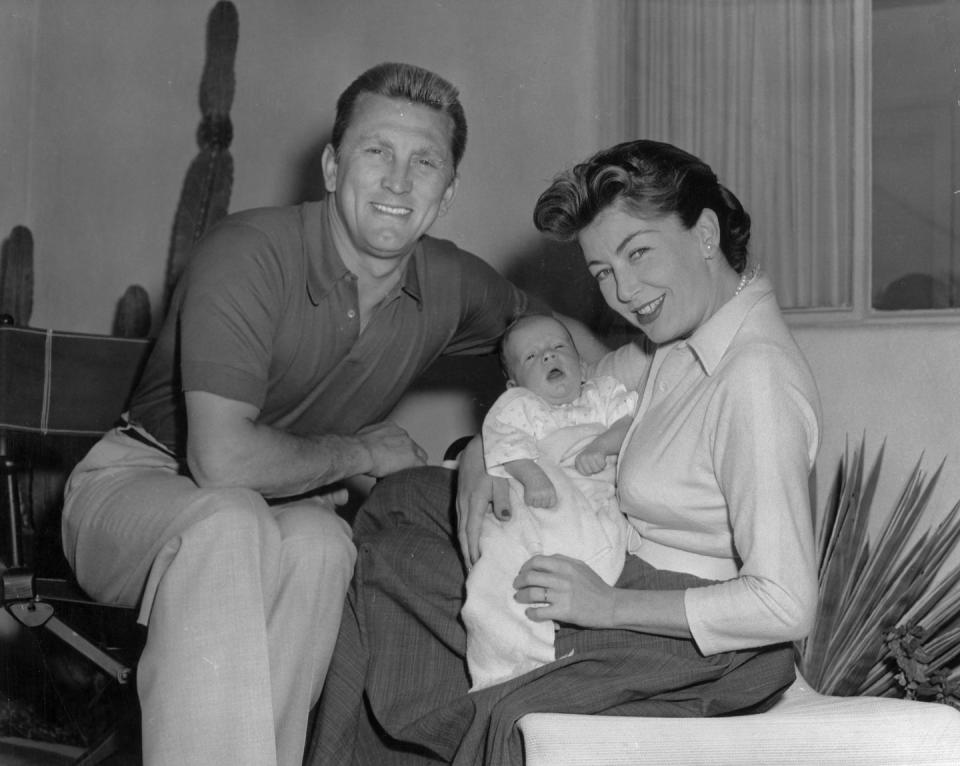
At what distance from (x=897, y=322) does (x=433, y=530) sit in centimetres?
156

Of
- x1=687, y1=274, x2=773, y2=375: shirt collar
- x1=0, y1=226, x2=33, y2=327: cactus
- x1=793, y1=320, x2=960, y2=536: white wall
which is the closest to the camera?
x1=687, y1=274, x2=773, y2=375: shirt collar

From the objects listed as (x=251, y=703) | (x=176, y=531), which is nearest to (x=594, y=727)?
(x=251, y=703)

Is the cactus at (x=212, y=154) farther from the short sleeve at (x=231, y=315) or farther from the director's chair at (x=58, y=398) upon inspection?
the short sleeve at (x=231, y=315)

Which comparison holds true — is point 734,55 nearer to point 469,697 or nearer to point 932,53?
point 932,53

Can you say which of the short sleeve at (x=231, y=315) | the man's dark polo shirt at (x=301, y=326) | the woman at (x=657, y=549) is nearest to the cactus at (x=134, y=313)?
the man's dark polo shirt at (x=301, y=326)

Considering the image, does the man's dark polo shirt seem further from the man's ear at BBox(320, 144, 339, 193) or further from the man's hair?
the man's hair

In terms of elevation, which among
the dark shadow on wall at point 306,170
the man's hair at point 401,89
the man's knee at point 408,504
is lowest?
the man's knee at point 408,504

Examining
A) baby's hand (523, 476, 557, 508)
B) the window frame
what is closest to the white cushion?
baby's hand (523, 476, 557, 508)

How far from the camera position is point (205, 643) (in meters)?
1.78

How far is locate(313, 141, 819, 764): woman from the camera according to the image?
1572mm

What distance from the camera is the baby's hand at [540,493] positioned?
1.83m

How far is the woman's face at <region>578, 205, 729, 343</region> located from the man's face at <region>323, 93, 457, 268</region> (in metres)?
0.50

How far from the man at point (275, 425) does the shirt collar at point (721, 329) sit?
72 centimetres

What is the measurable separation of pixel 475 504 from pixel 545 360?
1.14 ft
